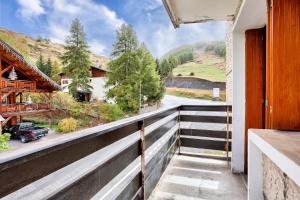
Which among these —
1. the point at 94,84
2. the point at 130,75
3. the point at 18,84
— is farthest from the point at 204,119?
the point at 94,84

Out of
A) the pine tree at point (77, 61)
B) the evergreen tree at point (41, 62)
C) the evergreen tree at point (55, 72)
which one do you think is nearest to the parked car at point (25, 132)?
the pine tree at point (77, 61)

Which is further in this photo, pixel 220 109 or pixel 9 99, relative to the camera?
pixel 9 99

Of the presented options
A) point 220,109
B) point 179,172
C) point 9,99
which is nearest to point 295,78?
point 179,172

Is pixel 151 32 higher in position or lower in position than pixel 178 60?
higher

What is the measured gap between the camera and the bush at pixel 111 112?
15.3m

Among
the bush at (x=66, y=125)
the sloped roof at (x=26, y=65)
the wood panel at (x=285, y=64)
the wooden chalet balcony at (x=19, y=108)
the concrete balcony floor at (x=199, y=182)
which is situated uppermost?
the sloped roof at (x=26, y=65)

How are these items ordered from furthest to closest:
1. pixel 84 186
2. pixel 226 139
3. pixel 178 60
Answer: pixel 178 60 → pixel 226 139 → pixel 84 186

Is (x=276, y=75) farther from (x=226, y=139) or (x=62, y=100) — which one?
(x=62, y=100)

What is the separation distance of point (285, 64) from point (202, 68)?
16.9 meters

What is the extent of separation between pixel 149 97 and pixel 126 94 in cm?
208

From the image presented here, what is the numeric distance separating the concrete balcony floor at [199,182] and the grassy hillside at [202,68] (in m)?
12.4

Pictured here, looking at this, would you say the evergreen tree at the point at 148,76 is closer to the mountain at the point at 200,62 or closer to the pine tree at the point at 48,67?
the mountain at the point at 200,62

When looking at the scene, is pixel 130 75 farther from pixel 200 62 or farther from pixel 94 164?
pixel 94 164

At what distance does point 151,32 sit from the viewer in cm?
3569
